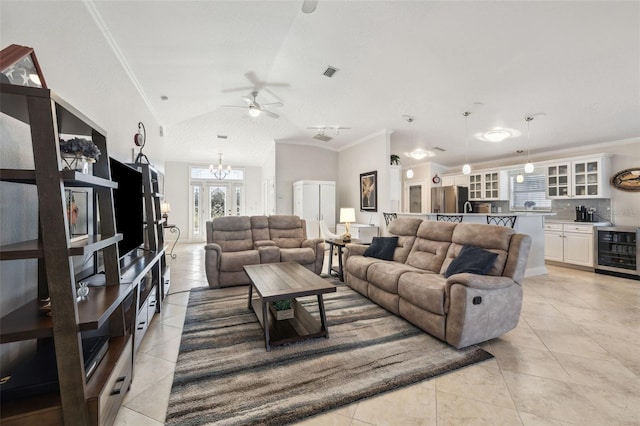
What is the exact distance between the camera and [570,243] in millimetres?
5223

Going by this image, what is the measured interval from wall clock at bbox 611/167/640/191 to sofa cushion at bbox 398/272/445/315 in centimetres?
498

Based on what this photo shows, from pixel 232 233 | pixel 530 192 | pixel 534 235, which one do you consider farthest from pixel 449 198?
pixel 232 233

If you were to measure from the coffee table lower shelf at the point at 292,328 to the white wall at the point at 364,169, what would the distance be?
3753mm

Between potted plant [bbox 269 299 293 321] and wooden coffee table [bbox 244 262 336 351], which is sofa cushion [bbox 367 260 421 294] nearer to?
wooden coffee table [bbox 244 262 336 351]

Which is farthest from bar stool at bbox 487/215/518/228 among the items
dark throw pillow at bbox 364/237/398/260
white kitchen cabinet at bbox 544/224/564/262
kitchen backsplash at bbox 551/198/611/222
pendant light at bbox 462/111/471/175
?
dark throw pillow at bbox 364/237/398/260

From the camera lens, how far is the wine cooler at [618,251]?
448 cm

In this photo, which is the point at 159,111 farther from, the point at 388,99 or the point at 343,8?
the point at 388,99

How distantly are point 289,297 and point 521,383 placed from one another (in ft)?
5.86

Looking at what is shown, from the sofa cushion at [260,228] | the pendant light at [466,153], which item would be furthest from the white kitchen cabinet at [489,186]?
the sofa cushion at [260,228]

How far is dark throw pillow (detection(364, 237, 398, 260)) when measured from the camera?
363 centimetres

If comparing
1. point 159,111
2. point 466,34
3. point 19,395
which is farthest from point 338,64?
point 19,395

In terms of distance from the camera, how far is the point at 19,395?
45.4 inches

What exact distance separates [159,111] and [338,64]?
331cm

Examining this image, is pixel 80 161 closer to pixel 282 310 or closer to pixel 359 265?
pixel 282 310
